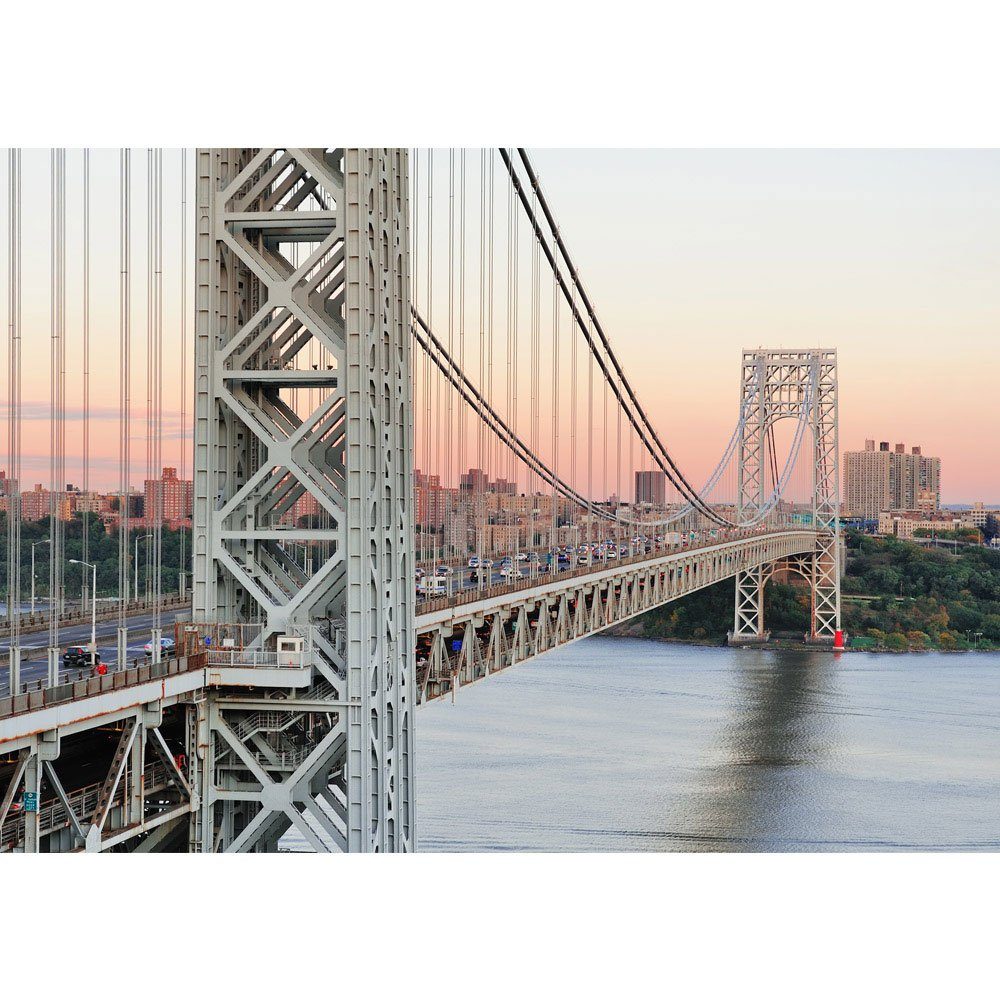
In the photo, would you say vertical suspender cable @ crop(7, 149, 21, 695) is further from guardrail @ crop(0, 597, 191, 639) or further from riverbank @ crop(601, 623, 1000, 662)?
riverbank @ crop(601, 623, 1000, 662)

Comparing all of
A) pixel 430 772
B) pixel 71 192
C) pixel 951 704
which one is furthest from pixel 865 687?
pixel 71 192

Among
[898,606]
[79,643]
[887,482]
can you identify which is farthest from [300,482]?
[887,482]

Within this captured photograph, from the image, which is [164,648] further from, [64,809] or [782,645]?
[782,645]

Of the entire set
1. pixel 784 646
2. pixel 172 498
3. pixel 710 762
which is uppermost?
pixel 172 498

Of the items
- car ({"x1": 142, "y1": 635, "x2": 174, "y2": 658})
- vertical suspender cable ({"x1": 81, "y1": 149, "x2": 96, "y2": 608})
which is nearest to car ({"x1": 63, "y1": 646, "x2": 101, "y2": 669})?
car ({"x1": 142, "y1": 635, "x2": 174, "y2": 658})
